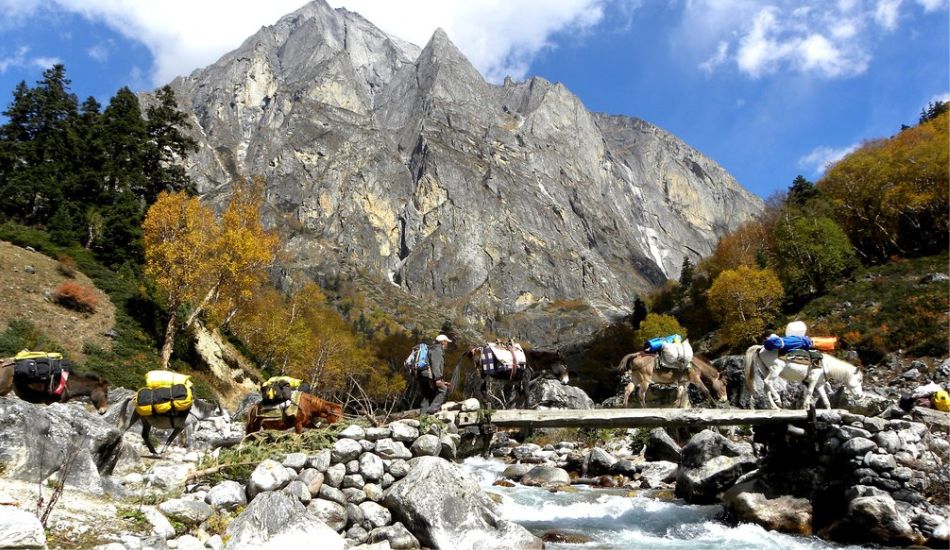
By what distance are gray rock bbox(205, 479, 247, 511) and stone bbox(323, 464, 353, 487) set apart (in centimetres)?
124

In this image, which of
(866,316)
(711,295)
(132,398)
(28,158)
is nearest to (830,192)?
(711,295)

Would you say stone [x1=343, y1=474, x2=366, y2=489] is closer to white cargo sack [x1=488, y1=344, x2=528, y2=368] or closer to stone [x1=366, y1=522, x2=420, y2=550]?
stone [x1=366, y1=522, x2=420, y2=550]

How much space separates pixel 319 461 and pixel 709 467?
1007 centimetres

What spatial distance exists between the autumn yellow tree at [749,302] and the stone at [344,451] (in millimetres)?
Answer: 45660

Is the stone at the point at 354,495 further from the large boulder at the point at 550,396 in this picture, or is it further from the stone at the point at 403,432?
the large boulder at the point at 550,396

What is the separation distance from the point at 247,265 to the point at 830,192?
53238mm

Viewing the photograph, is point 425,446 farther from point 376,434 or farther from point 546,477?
point 546,477

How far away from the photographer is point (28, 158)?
42.1m

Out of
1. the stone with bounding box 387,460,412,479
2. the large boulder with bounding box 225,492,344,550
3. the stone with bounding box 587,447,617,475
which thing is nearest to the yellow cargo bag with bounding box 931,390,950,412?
the stone with bounding box 587,447,617,475

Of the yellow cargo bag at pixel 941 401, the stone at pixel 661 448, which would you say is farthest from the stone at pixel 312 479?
the stone at pixel 661 448

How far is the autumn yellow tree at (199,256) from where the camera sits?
30.0 meters

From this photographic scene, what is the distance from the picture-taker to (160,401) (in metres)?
10.7

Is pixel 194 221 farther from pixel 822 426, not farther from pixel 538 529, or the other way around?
pixel 822 426

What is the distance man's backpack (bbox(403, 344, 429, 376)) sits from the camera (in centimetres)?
1273
